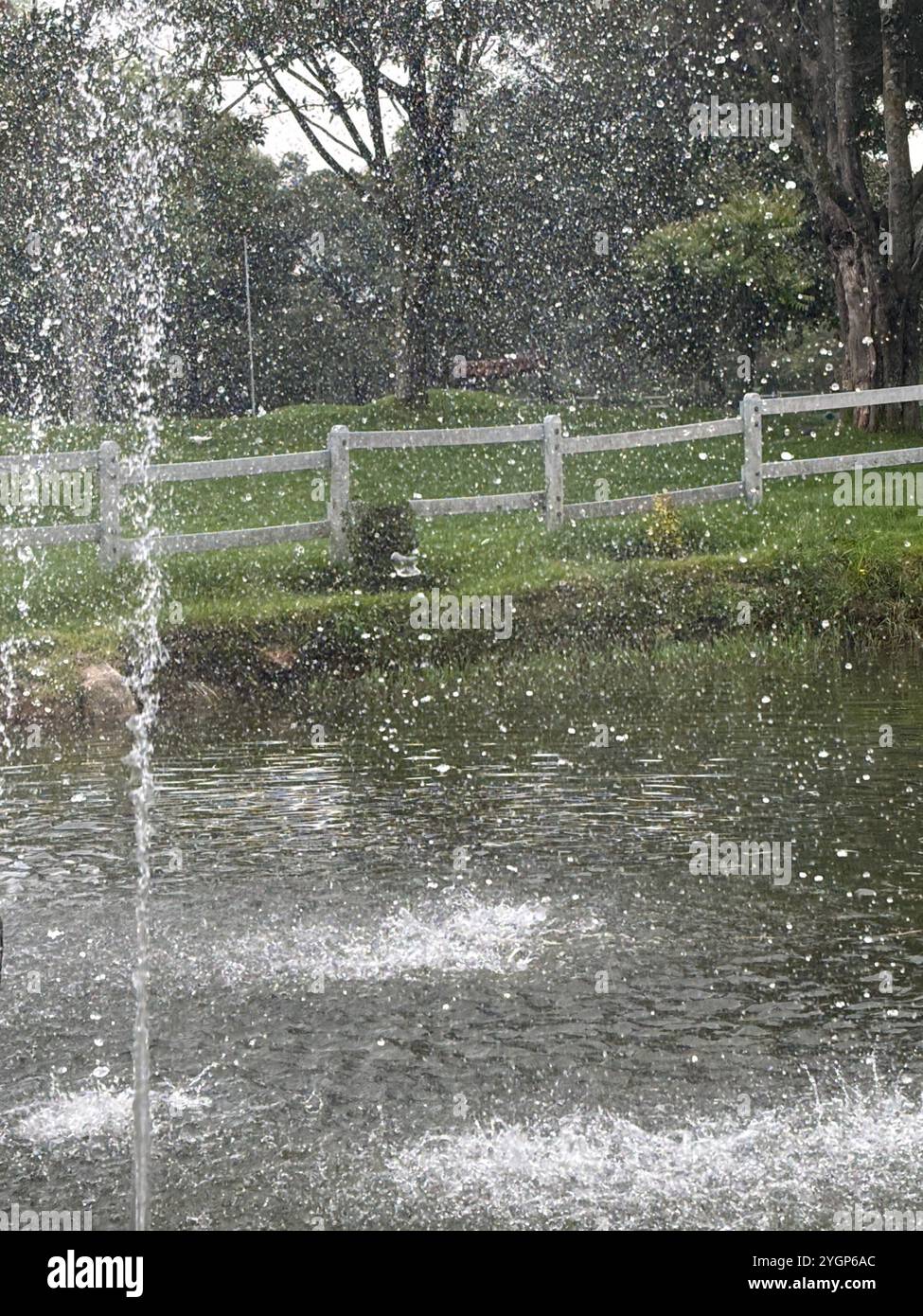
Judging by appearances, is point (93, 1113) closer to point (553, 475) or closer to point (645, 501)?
point (553, 475)

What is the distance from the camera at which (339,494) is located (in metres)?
18.5

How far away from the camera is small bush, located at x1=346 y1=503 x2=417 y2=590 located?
18.0 m

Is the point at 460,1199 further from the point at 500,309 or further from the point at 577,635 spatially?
the point at 500,309

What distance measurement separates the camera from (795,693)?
15141mm

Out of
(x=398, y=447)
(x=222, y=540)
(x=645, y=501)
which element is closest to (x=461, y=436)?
(x=398, y=447)

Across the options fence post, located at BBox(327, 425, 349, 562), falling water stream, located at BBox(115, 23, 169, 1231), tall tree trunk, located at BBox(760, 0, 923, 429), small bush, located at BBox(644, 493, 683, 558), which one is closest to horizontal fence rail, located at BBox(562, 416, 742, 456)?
small bush, located at BBox(644, 493, 683, 558)

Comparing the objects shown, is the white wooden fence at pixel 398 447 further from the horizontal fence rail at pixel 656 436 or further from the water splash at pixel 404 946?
the water splash at pixel 404 946

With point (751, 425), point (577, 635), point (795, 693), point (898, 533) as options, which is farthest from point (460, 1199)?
point (751, 425)

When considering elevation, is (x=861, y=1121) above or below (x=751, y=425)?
below

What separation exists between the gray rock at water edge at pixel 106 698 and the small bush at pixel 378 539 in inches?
132

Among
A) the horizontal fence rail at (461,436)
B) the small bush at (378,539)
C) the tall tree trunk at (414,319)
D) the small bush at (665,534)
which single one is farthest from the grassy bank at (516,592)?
the tall tree trunk at (414,319)

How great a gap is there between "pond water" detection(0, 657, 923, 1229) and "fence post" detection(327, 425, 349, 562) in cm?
503

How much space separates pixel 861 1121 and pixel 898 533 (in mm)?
13589

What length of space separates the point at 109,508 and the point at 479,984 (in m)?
10.7
